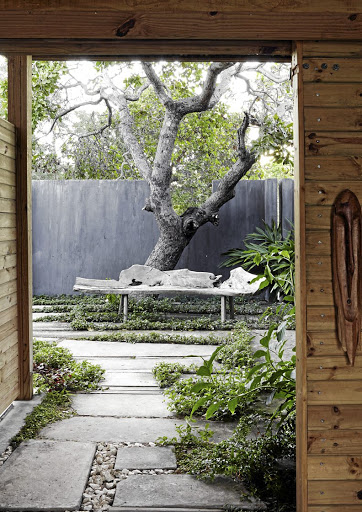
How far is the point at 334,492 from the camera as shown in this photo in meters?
2.08

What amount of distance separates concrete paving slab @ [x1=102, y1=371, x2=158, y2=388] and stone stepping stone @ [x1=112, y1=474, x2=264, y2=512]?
1.52 m

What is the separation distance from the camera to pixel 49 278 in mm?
8914

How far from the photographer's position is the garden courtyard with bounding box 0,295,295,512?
2395mm

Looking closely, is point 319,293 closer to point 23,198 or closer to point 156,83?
point 23,198

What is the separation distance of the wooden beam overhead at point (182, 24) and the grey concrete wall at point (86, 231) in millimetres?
6804

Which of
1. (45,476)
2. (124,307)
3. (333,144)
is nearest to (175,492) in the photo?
(45,476)

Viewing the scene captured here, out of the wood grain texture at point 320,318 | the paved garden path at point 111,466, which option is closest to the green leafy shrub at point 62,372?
the paved garden path at point 111,466

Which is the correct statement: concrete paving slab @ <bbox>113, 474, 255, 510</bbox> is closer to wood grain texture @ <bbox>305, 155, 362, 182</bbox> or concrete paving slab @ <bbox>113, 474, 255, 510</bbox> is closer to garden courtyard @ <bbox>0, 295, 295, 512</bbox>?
garden courtyard @ <bbox>0, 295, 295, 512</bbox>

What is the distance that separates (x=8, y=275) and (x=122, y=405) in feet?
3.76

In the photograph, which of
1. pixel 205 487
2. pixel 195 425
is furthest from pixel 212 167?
pixel 205 487

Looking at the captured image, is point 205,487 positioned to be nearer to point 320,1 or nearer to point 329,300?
point 329,300

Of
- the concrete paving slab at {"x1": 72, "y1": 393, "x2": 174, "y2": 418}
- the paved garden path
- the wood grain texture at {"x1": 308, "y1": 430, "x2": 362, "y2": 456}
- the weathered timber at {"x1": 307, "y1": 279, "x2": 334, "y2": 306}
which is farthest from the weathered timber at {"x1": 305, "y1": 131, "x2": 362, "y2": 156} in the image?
the concrete paving slab at {"x1": 72, "y1": 393, "x2": 174, "y2": 418}

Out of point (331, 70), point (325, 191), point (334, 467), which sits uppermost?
point (331, 70)

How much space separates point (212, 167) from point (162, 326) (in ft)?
18.9
